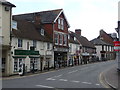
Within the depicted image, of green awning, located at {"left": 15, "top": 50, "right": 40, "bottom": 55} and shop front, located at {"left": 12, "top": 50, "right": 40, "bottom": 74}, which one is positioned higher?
green awning, located at {"left": 15, "top": 50, "right": 40, "bottom": 55}

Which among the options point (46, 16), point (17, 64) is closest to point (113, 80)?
point (17, 64)

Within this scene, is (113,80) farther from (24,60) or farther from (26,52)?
(26,52)

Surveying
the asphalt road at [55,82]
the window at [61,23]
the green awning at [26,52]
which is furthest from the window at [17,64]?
the window at [61,23]

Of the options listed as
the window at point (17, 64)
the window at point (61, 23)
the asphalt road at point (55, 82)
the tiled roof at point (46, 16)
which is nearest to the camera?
the asphalt road at point (55, 82)

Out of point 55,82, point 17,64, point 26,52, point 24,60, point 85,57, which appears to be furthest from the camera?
point 85,57

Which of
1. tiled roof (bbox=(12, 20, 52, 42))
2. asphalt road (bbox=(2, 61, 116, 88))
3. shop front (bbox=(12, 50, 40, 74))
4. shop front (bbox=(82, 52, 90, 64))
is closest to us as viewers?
asphalt road (bbox=(2, 61, 116, 88))

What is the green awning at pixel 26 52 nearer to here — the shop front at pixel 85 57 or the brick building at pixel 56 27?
the brick building at pixel 56 27

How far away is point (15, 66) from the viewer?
26.5m

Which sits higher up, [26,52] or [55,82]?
[26,52]

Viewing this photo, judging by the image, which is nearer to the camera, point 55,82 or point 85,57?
point 55,82

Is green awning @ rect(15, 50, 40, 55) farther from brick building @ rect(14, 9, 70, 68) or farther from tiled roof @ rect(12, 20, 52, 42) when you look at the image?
brick building @ rect(14, 9, 70, 68)

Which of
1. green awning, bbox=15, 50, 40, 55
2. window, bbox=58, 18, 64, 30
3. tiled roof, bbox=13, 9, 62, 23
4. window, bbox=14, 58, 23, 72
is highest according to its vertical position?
tiled roof, bbox=13, 9, 62, 23

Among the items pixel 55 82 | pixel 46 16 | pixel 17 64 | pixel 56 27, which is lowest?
pixel 55 82

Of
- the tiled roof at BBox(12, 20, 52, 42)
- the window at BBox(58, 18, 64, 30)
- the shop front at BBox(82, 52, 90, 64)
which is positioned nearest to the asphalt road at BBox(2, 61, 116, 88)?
the tiled roof at BBox(12, 20, 52, 42)
